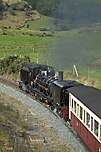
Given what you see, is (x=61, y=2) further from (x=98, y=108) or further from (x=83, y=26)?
(x=98, y=108)

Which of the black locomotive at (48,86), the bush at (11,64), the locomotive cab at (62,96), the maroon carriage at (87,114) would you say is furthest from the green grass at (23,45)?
the maroon carriage at (87,114)

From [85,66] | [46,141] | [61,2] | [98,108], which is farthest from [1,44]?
[98,108]

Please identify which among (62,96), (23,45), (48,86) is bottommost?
(23,45)

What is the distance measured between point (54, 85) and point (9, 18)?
88.6m

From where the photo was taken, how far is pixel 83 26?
1325 inches

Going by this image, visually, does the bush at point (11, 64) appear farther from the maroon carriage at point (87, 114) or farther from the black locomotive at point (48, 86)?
the maroon carriage at point (87, 114)

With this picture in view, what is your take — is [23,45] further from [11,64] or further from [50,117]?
[50,117]

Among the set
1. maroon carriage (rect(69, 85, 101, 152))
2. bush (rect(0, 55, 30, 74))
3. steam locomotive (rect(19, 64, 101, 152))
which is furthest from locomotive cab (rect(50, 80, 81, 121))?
bush (rect(0, 55, 30, 74))

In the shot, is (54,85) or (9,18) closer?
(54,85)

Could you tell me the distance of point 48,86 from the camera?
29797 mm

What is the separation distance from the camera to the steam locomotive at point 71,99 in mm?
17578

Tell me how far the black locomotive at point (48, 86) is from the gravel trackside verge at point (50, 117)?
444 mm

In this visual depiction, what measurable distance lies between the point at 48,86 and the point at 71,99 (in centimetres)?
696

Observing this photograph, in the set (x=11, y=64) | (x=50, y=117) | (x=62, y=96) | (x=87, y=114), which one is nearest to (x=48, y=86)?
(x=50, y=117)
